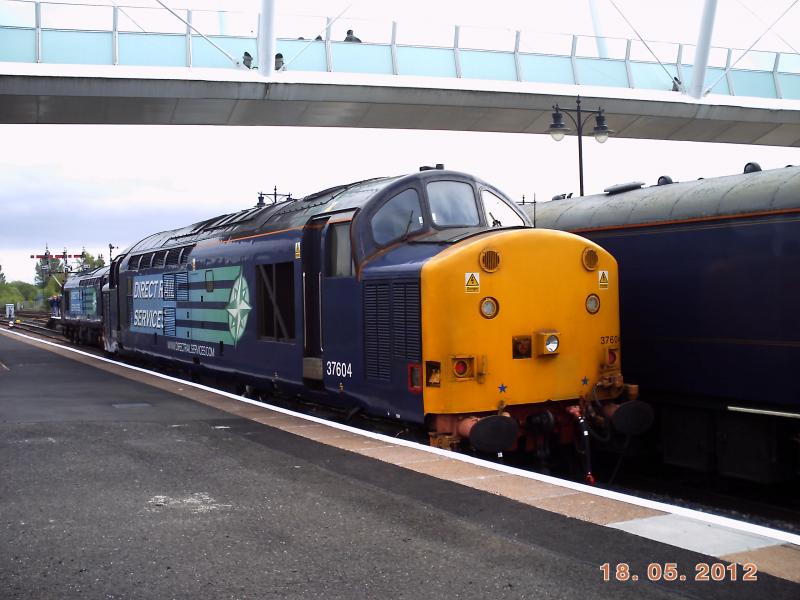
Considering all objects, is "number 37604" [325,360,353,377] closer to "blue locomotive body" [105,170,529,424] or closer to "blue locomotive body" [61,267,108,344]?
"blue locomotive body" [105,170,529,424]

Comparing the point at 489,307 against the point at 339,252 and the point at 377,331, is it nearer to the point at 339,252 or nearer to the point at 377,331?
the point at 377,331

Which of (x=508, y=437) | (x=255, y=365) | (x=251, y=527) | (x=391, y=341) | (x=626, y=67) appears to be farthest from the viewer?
(x=626, y=67)

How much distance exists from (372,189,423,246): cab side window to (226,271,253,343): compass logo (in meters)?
3.47

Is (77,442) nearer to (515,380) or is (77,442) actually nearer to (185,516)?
(185,516)

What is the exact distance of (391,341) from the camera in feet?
29.3

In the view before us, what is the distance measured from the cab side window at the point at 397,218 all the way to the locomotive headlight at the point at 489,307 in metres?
1.47

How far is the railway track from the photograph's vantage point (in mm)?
8656

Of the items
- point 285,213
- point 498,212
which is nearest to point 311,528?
point 498,212

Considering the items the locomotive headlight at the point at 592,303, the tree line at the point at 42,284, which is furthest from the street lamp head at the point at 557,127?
the tree line at the point at 42,284

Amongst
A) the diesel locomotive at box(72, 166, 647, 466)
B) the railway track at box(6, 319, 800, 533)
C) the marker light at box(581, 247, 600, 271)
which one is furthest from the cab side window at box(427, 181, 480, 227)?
the railway track at box(6, 319, 800, 533)

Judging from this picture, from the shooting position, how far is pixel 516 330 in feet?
28.4

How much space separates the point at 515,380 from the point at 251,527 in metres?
3.53

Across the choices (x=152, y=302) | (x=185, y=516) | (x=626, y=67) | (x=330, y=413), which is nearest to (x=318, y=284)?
(x=330, y=413)

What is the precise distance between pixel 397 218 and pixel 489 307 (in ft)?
Result: 5.68
